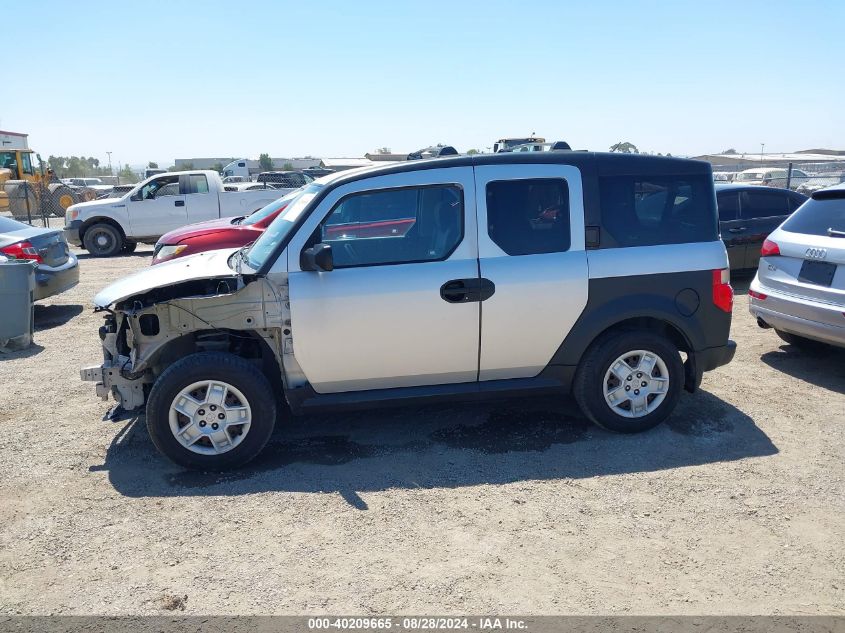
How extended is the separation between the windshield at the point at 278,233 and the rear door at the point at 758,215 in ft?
25.3

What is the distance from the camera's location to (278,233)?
5.01m

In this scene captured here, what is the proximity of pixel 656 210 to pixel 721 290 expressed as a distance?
759mm

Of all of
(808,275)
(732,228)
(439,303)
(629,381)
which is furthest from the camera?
(732,228)

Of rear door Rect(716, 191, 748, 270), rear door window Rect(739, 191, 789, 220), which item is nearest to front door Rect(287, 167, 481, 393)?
rear door Rect(716, 191, 748, 270)

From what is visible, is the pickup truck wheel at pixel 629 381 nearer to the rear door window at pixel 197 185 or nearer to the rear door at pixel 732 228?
the rear door at pixel 732 228

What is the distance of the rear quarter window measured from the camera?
5.08 m

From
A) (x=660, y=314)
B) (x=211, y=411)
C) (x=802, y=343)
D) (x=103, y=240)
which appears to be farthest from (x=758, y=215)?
(x=103, y=240)

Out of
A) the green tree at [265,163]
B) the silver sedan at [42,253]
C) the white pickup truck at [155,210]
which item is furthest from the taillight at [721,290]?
the green tree at [265,163]

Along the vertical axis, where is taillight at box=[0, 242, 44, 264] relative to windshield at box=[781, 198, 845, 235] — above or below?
below

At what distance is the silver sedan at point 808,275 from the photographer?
5965mm

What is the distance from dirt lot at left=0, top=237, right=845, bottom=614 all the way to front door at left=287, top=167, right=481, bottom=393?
2.08 ft

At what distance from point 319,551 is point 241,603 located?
0.54 m

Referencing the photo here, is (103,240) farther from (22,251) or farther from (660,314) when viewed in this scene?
(660,314)

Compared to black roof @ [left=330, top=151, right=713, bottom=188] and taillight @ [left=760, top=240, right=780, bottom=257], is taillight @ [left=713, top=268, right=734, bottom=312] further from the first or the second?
taillight @ [left=760, top=240, right=780, bottom=257]
